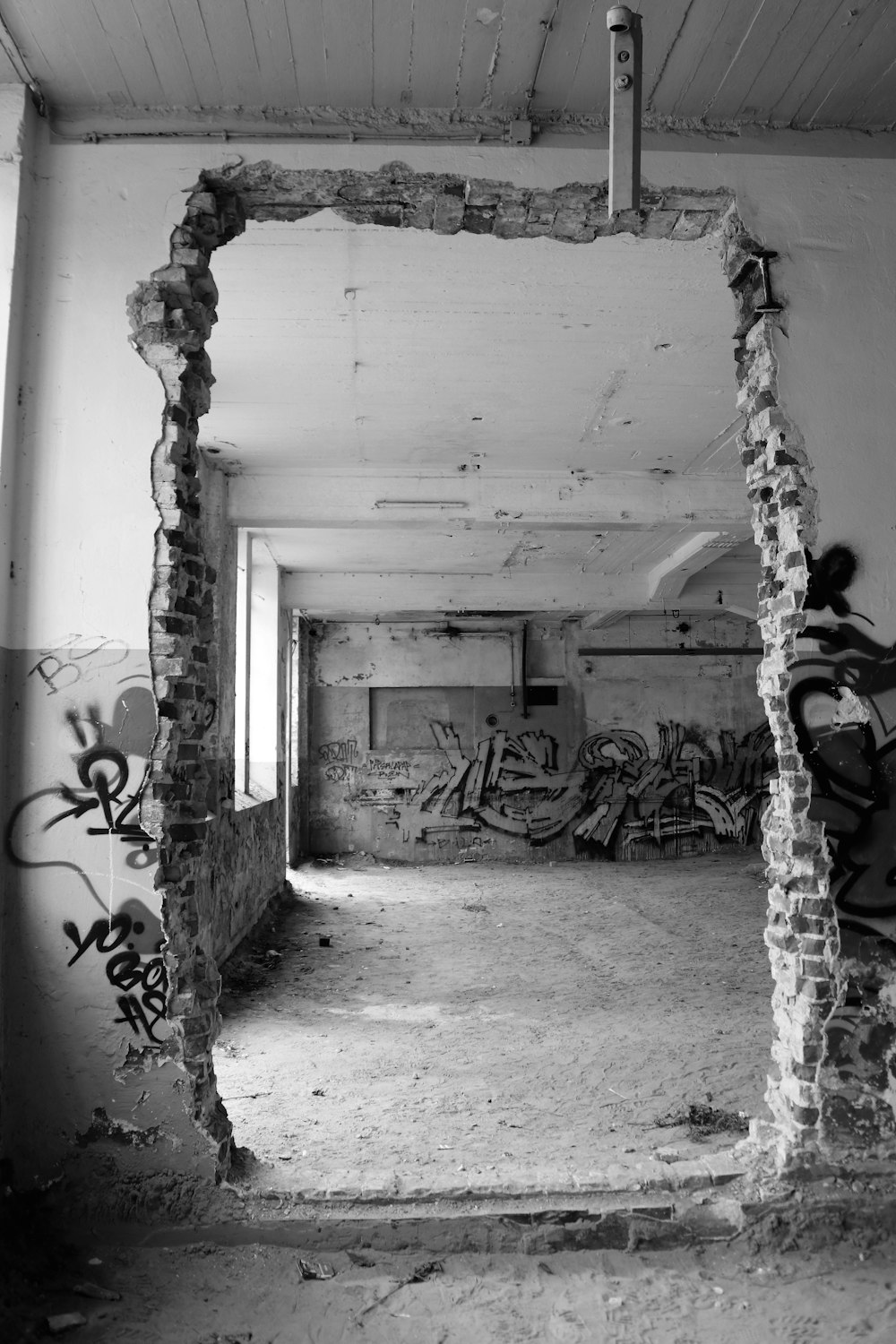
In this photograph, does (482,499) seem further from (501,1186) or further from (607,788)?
(607,788)

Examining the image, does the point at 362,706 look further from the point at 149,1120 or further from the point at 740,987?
the point at 149,1120

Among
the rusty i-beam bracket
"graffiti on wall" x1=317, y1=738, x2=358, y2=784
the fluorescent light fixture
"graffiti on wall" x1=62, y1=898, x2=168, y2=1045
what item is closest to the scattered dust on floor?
"graffiti on wall" x1=62, y1=898, x2=168, y2=1045

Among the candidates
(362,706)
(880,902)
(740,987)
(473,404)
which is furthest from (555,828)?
(880,902)

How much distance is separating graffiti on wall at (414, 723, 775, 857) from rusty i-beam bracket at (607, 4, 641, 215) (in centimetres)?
1178

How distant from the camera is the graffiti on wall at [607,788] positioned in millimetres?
13930

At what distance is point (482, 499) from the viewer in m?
7.32

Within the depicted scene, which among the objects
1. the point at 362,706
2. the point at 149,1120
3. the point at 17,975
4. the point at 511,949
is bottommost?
the point at 511,949

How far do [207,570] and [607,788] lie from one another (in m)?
11.2

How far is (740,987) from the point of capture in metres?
6.51

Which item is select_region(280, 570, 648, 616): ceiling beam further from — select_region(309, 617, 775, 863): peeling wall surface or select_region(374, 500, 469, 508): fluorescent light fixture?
select_region(374, 500, 469, 508): fluorescent light fixture

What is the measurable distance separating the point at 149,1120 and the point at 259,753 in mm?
7585

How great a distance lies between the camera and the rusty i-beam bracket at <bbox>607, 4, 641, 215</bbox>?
225cm

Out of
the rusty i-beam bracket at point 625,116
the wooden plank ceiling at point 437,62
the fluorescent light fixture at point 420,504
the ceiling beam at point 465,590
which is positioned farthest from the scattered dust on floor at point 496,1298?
the ceiling beam at point 465,590

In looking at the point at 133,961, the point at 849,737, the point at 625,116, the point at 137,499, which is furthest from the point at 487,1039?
the point at 625,116
